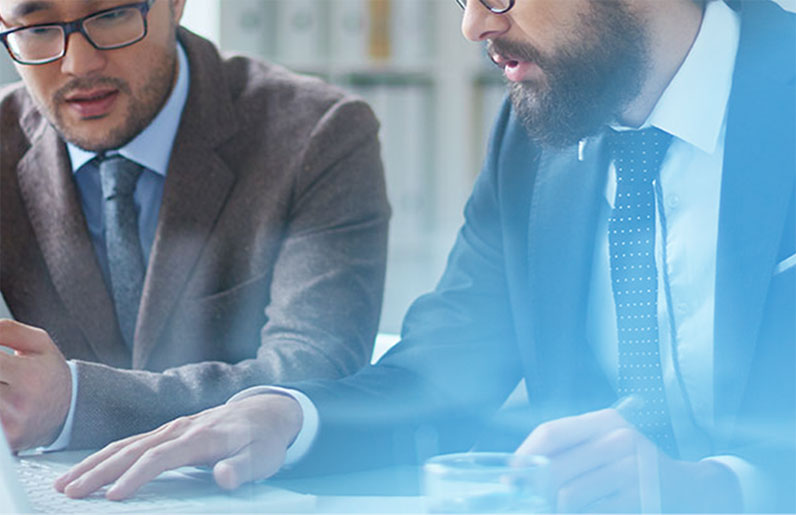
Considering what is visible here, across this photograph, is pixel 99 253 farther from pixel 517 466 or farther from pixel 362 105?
pixel 517 466

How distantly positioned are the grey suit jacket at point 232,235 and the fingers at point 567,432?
46 centimetres

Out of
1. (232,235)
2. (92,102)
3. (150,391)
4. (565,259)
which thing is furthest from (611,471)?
(92,102)

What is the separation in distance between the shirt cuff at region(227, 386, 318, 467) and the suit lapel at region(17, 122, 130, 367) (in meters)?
0.34

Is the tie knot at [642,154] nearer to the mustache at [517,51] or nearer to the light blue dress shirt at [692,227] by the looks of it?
the light blue dress shirt at [692,227]

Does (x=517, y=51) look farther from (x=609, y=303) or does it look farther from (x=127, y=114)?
(x=127, y=114)

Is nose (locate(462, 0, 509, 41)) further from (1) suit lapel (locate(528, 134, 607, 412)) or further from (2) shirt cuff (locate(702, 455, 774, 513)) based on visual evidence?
(2) shirt cuff (locate(702, 455, 774, 513))

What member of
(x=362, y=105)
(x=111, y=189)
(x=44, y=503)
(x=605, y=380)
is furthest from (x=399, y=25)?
(x=44, y=503)

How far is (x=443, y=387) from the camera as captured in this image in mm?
1074

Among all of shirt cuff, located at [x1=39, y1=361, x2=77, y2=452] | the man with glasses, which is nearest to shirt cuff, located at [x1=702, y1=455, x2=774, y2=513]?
the man with glasses

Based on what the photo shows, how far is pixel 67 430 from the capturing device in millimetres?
963

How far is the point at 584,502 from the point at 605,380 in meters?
0.31

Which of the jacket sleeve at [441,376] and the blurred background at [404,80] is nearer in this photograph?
the jacket sleeve at [441,376]

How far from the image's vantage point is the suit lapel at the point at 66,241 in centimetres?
127

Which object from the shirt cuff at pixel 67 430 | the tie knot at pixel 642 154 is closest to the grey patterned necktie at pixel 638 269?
the tie knot at pixel 642 154
